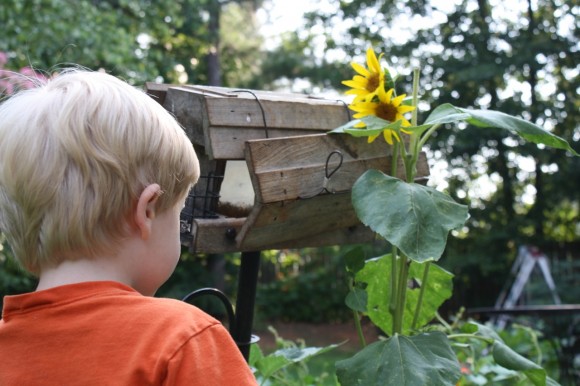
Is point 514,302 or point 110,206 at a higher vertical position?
point 110,206

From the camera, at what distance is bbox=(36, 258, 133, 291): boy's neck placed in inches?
37.0

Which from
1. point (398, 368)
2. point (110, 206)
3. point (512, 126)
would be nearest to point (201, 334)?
point (110, 206)

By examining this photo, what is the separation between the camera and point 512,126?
1489mm

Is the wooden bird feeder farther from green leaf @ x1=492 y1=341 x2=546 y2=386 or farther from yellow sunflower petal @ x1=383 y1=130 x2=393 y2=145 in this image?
green leaf @ x1=492 y1=341 x2=546 y2=386

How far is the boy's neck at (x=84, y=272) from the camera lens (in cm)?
94

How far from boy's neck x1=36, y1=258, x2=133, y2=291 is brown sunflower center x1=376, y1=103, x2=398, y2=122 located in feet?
2.58

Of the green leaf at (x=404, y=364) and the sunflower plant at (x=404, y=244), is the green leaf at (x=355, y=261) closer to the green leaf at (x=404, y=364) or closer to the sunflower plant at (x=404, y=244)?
the sunflower plant at (x=404, y=244)

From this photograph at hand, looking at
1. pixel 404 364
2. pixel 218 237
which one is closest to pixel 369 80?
pixel 218 237

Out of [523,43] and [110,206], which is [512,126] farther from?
[523,43]

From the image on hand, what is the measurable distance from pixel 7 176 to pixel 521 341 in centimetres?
362

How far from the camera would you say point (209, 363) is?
0.86m

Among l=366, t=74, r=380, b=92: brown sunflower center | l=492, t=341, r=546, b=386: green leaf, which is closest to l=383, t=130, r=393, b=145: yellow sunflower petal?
l=366, t=74, r=380, b=92: brown sunflower center

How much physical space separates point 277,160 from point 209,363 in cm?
61

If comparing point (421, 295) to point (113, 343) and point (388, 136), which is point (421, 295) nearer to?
point (388, 136)
